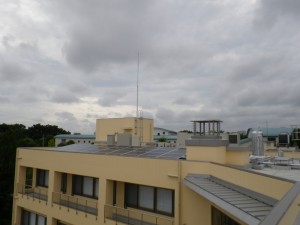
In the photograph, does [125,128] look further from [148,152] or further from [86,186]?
[148,152]

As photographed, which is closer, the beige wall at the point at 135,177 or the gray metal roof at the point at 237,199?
the gray metal roof at the point at 237,199

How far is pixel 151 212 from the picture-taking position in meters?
15.3

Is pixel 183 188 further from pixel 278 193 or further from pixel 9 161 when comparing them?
pixel 9 161

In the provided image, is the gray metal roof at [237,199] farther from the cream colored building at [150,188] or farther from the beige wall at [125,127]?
the beige wall at [125,127]

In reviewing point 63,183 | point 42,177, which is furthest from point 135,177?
point 42,177

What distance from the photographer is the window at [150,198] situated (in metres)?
14.7

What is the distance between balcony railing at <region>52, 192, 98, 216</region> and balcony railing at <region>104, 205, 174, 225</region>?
45.2 inches

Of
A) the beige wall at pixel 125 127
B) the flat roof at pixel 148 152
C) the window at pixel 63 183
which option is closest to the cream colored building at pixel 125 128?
the beige wall at pixel 125 127

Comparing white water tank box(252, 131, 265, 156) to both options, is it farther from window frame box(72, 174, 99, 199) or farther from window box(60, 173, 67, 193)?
window box(60, 173, 67, 193)

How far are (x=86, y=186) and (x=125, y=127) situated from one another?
30.3ft

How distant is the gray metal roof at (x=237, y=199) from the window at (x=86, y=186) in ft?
28.4

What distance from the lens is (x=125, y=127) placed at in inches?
1079

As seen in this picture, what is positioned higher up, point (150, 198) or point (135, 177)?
point (135, 177)

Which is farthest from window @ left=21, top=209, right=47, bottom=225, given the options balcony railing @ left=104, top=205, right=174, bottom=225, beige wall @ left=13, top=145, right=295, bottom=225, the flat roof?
balcony railing @ left=104, top=205, right=174, bottom=225
